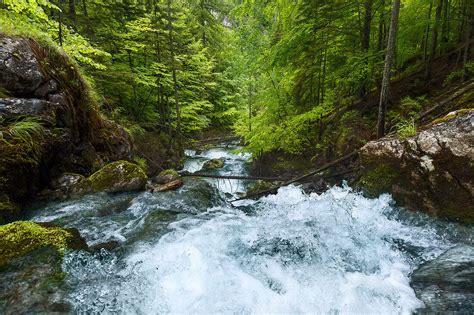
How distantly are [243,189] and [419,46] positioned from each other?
952 cm

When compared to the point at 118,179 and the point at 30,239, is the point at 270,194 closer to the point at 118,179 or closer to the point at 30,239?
the point at 118,179

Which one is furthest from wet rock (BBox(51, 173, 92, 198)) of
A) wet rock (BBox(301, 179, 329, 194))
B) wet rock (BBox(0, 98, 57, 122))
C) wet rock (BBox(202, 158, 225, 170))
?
wet rock (BBox(202, 158, 225, 170))

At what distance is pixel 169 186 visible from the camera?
343 inches

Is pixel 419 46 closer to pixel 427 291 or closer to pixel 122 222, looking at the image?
pixel 427 291

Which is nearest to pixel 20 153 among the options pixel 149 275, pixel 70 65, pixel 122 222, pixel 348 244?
pixel 122 222

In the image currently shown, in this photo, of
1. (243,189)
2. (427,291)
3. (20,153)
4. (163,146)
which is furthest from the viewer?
(163,146)

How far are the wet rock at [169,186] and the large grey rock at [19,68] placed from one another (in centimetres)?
399

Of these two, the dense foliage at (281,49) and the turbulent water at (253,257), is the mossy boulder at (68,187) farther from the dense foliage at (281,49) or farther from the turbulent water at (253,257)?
the dense foliage at (281,49)

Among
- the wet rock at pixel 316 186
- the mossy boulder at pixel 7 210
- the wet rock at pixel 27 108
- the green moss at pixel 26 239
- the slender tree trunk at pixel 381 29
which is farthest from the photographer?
the wet rock at pixel 316 186

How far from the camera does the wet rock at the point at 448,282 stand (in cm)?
299

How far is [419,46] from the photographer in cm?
1167

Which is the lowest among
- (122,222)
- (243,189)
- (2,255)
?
(243,189)

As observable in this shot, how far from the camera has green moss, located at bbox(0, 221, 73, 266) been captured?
12.2 ft

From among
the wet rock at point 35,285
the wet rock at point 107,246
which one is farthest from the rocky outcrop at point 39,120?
the wet rock at point 35,285
